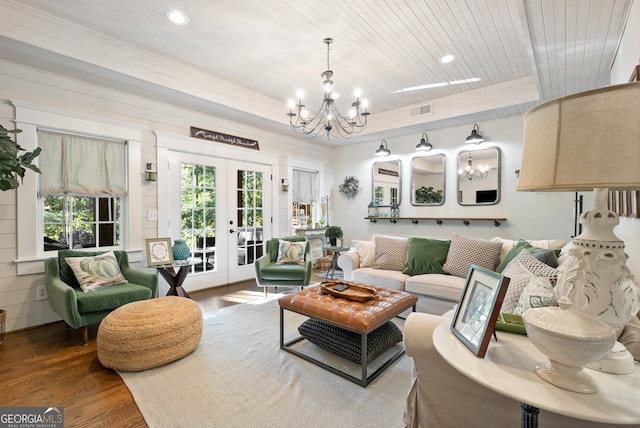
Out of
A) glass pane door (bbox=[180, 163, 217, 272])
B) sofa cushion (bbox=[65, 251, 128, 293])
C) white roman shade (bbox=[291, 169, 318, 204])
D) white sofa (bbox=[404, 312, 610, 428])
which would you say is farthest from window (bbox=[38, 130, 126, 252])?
white sofa (bbox=[404, 312, 610, 428])

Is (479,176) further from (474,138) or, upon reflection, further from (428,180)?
(428,180)

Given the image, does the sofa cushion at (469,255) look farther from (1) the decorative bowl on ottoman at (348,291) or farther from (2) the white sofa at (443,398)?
(2) the white sofa at (443,398)

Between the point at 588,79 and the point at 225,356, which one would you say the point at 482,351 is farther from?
the point at 588,79

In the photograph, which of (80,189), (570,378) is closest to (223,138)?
(80,189)

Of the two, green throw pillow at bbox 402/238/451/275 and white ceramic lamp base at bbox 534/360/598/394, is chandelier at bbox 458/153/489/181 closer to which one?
green throw pillow at bbox 402/238/451/275

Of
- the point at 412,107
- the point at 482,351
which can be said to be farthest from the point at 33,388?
the point at 412,107

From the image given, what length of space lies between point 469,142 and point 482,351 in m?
A: 4.50

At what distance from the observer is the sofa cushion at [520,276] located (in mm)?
1727

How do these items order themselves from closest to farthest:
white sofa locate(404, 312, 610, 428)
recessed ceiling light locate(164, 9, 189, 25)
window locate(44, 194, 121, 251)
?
white sofa locate(404, 312, 610, 428), recessed ceiling light locate(164, 9, 189, 25), window locate(44, 194, 121, 251)

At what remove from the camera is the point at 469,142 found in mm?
4801

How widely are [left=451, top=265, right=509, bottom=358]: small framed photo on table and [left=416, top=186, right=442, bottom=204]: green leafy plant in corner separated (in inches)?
167

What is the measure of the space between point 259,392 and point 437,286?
1.97 meters

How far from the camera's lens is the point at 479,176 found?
4902 millimetres

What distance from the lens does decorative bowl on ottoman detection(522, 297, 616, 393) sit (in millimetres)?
806
